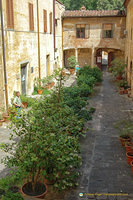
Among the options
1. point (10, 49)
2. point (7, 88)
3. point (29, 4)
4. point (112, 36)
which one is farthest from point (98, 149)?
point (112, 36)

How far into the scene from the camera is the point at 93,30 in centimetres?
2505

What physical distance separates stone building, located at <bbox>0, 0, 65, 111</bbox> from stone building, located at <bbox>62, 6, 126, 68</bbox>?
472cm

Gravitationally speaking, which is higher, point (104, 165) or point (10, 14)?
point (10, 14)

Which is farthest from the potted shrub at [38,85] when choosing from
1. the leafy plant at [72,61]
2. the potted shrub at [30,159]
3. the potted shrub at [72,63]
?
the potted shrub at [30,159]

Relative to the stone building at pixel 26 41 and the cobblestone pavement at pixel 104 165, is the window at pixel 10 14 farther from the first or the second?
the cobblestone pavement at pixel 104 165

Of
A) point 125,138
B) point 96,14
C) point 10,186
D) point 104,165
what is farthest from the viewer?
point 96,14

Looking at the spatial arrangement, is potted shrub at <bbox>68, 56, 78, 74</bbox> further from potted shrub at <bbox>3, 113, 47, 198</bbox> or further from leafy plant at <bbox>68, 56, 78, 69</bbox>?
potted shrub at <bbox>3, 113, 47, 198</bbox>

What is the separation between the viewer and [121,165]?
7.10 metres

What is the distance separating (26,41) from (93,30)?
41.7ft

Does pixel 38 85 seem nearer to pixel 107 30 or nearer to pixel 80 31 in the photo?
pixel 80 31

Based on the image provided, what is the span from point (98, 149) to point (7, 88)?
533 centimetres

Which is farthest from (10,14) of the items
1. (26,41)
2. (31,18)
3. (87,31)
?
(87,31)

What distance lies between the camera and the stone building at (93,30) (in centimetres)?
2446

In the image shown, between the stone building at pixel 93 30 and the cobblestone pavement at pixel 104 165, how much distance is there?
44.8 ft
